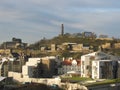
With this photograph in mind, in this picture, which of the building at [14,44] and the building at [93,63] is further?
the building at [14,44]

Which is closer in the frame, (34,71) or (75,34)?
(34,71)

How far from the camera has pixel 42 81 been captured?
131 feet

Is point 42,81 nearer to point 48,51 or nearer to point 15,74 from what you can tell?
point 15,74

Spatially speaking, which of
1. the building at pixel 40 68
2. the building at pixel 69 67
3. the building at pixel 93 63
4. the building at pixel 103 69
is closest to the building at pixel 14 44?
the building at pixel 69 67

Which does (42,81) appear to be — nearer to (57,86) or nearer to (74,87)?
(57,86)

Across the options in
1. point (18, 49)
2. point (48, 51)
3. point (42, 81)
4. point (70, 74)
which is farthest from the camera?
point (18, 49)

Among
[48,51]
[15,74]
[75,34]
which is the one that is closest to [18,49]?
[48,51]

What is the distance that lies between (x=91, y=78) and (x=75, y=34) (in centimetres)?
5078

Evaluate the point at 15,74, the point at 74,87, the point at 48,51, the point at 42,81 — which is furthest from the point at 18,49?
the point at 74,87

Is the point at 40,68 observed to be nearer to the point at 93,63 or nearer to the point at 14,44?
the point at 93,63

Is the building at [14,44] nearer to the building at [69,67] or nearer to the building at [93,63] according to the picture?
the building at [69,67]

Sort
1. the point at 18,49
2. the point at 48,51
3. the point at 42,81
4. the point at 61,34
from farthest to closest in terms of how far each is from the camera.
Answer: the point at 61,34 < the point at 18,49 < the point at 48,51 < the point at 42,81

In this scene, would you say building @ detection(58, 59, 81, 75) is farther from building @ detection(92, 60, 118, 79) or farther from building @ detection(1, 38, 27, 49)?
building @ detection(1, 38, 27, 49)

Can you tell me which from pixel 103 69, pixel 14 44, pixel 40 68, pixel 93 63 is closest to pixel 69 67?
pixel 40 68
